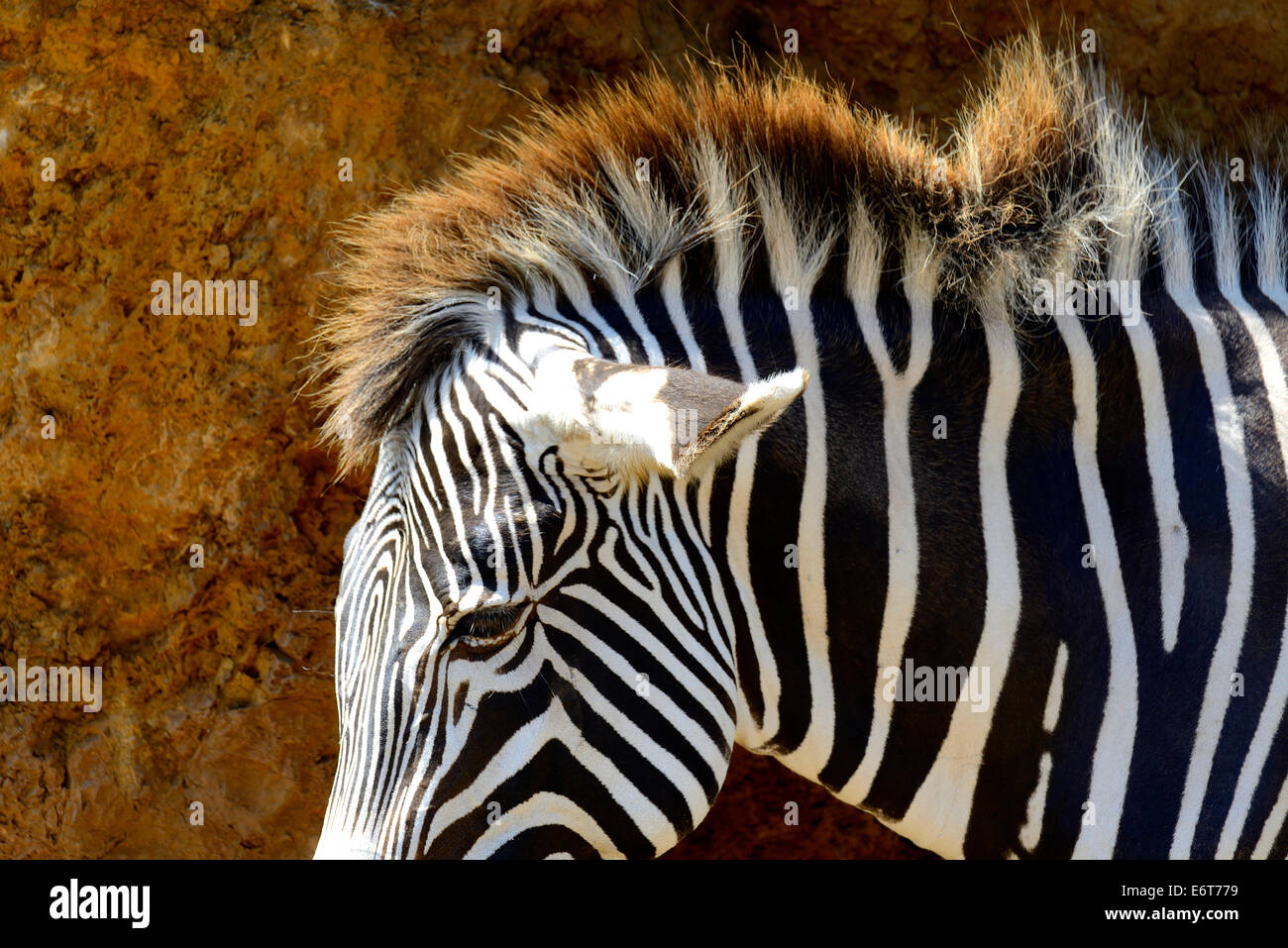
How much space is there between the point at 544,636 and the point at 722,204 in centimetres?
125

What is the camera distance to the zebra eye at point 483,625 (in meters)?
2.75

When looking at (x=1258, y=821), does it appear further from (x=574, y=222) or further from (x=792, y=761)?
(x=574, y=222)

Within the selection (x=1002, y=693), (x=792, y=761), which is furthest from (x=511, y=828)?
(x=1002, y=693)

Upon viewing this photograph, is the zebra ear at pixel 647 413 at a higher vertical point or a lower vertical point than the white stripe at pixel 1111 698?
higher

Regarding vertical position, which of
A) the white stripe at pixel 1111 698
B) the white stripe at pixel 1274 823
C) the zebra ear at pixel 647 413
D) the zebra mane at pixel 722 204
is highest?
the zebra mane at pixel 722 204

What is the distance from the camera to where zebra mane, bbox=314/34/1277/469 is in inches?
125

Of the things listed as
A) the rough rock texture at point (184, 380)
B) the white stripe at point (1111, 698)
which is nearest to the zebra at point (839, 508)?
the white stripe at point (1111, 698)

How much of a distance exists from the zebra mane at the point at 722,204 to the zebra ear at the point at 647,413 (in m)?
0.45

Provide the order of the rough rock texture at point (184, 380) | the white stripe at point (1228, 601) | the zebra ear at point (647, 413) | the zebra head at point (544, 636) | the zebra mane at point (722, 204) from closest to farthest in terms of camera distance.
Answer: the zebra ear at point (647, 413) < the zebra head at point (544, 636) < the white stripe at point (1228, 601) < the zebra mane at point (722, 204) < the rough rock texture at point (184, 380)

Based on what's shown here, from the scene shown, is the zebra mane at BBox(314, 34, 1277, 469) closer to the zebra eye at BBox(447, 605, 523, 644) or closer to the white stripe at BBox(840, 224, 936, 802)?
the white stripe at BBox(840, 224, 936, 802)

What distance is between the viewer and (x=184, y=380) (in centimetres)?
464

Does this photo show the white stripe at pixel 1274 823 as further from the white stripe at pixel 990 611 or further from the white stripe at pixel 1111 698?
the white stripe at pixel 990 611

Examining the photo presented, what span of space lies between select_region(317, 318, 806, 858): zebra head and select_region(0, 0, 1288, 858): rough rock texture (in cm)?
188
